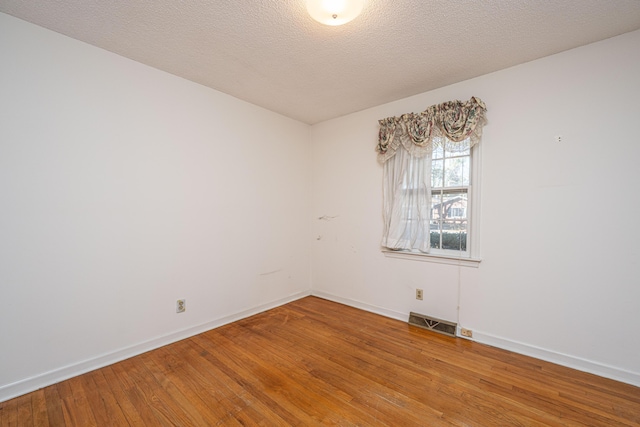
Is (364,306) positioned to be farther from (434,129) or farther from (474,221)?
(434,129)

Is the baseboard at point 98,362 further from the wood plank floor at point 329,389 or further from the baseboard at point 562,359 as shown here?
the baseboard at point 562,359

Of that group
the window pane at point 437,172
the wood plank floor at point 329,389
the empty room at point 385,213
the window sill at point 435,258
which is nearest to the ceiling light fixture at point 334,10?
the empty room at point 385,213

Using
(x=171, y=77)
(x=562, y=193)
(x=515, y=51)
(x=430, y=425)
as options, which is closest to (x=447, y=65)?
(x=515, y=51)

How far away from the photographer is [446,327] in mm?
2742

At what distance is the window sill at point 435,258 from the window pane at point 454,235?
0.13m

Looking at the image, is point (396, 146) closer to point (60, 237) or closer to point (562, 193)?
point (562, 193)

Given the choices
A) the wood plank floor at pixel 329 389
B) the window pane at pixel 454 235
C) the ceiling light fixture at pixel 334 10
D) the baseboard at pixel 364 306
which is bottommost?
the wood plank floor at pixel 329 389

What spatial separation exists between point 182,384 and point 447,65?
3.41 metres

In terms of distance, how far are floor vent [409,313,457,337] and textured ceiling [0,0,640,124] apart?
2.49m

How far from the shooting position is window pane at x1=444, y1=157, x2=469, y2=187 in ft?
8.89

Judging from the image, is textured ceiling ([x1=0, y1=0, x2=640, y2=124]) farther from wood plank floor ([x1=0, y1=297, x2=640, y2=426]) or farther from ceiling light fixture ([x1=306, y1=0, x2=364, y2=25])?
wood plank floor ([x1=0, y1=297, x2=640, y2=426])

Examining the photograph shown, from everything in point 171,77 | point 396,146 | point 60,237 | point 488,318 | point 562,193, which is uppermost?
point 171,77

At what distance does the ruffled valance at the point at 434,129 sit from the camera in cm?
256

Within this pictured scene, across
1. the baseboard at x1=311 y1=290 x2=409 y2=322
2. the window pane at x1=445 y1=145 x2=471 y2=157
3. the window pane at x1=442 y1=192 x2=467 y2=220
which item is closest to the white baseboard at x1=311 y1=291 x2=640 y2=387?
the baseboard at x1=311 y1=290 x2=409 y2=322
